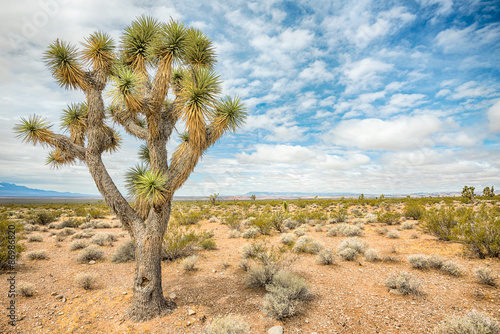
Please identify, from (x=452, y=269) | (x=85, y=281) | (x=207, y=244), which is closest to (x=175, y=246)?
(x=207, y=244)

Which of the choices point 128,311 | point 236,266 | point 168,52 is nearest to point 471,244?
point 236,266

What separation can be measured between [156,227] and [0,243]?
7473mm

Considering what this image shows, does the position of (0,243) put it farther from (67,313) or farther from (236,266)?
(236,266)

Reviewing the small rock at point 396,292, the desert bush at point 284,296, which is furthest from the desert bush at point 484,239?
the desert bush at point 284,296

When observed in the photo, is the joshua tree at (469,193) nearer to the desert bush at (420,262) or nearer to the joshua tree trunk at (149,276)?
the desert bush at (420,262)

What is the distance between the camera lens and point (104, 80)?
5637 millimetres

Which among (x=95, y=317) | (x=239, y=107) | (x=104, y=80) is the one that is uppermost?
(x=104, y=80)

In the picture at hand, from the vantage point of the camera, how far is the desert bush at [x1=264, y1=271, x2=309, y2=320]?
15.9 feet

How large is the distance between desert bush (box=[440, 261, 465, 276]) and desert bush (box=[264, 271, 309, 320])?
4612 mm

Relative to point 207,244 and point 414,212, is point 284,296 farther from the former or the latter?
point 414,212

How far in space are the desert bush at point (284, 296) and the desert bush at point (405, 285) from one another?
2438 mm

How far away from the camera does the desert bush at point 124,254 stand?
8914mm

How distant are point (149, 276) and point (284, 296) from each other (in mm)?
3172

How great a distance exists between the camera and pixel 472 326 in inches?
138
